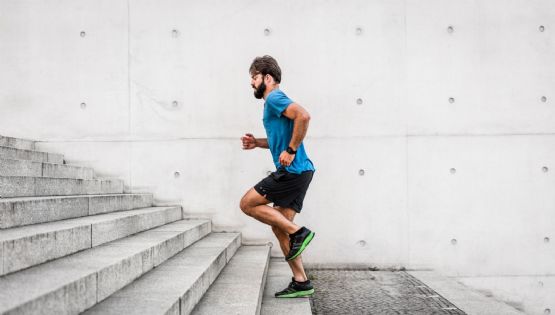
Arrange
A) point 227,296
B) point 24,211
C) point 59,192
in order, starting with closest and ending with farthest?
point 24,211
point 227,296
point 59,192

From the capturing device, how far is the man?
3258 millimetres

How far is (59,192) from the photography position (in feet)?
12.7

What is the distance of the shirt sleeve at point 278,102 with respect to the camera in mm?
3234

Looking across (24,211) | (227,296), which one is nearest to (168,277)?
(227,296)

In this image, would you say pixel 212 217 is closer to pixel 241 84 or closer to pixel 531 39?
pixel 241 84

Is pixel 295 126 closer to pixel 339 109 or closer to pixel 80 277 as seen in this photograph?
pixel 80 277

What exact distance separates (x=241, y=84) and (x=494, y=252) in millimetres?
3533

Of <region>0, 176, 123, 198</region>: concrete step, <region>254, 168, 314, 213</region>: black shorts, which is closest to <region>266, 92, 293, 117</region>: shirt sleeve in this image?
<region>254, 168, 314, 213</region>: black shorts

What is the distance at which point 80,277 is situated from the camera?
2.08 meters

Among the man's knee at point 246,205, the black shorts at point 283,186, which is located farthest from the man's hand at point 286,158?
the man's knee at point 246,205

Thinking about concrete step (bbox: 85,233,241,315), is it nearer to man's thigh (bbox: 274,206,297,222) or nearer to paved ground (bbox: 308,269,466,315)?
man's thigh (bbox: 274,206,297,222)

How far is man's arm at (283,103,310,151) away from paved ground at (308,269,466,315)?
1.44 m

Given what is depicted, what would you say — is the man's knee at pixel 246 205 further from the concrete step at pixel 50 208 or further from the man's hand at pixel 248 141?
the concrete step at pixel 50 208

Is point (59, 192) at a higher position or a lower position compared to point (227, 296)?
higher
